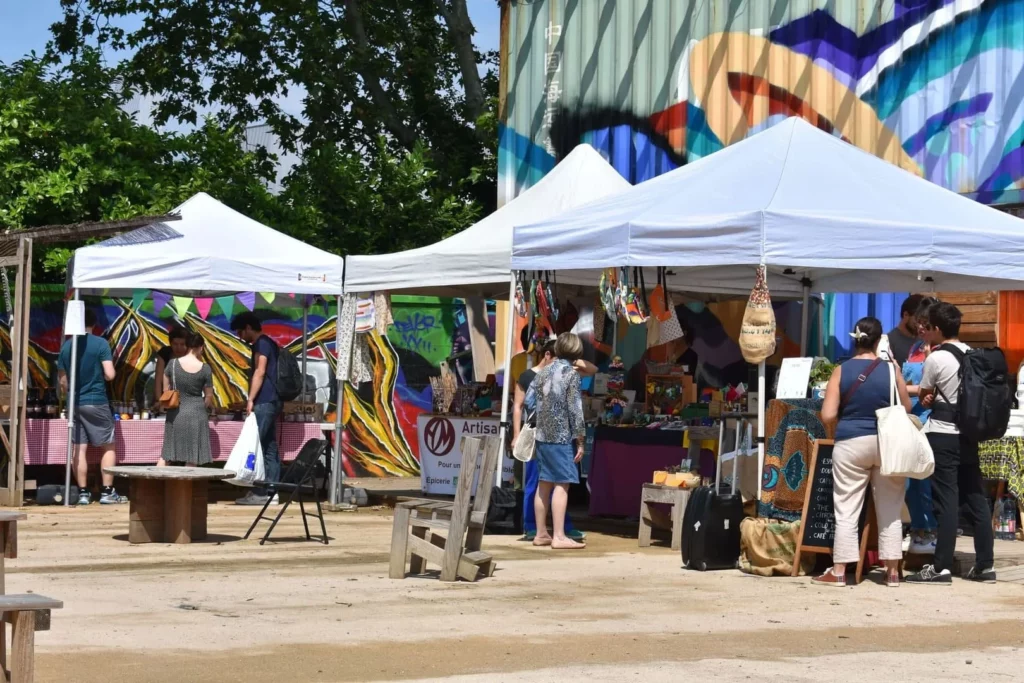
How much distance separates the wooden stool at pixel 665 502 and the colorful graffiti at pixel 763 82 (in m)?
4.19

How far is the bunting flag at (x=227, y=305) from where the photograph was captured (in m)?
20.0

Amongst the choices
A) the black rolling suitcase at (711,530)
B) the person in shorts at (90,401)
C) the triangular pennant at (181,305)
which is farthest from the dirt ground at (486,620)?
the triangular pennant at (181,305)

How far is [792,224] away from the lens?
11.5m

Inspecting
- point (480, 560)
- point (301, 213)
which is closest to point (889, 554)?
point (480, 560)

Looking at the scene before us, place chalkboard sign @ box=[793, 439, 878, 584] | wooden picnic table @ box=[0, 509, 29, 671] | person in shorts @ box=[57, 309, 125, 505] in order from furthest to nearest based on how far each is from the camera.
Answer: person in shorts @ box=[57, 309, 125, 505] → chalkboard sign @ box=[793, 439, 878, 584] → wooden picnic table @ box=[0, 509, 29, 671]

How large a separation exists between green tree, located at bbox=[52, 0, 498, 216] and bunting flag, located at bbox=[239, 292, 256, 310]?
654cm

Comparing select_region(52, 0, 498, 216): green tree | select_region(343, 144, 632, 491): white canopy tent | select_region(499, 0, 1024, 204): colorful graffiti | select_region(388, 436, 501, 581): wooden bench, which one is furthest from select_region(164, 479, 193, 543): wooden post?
select_region(52, 0, 498, 216): green tree

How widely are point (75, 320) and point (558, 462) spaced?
570 cm

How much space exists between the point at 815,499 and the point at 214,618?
4272 millimetres

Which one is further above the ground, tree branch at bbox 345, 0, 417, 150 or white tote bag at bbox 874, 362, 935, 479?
tree branch at bbox 345, 0, 417, 150

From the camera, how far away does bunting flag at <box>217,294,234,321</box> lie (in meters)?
20.0

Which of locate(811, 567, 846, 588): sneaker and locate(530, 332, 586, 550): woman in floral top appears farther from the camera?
locate(530, 332, 586, 550): woman in floral top

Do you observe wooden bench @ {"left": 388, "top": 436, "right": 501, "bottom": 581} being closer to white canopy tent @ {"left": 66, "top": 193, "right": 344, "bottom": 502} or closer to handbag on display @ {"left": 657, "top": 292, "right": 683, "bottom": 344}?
handbag on display @ {"left": 657, "top": 292, "right": 683, "bottom": 344}

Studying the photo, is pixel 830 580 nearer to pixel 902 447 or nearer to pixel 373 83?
pixel 902 447
